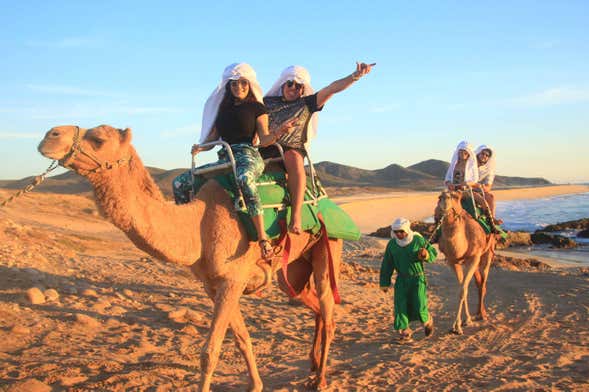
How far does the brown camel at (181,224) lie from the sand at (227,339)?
1089 mm

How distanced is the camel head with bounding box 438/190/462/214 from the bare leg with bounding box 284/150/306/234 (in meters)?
4.22

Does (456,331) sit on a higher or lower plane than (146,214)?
lower

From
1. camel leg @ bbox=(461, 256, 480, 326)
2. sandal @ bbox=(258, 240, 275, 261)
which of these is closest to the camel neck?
sandal @ bbox=(258, 240, 275, 261)

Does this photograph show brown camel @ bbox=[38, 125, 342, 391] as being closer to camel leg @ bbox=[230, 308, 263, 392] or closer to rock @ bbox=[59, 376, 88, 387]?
camel leg @ bbox=[230, 308, 263, 392]

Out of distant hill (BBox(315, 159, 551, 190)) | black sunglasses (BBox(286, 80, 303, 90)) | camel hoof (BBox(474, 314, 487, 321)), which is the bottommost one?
camel hoof (BBox(474, 314, 487, 321))

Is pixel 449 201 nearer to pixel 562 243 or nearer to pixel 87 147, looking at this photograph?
pixel 87 147

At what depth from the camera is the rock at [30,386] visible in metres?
4.61

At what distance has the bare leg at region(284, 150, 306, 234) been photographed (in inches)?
200

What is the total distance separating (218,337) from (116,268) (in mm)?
6754

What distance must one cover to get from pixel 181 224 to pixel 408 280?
4691 millimetres

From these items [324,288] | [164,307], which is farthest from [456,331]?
[164,307]

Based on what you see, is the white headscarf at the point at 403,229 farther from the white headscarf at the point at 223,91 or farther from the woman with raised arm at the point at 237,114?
the white headscarf at the point at 223,91

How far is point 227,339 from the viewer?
23.7ft

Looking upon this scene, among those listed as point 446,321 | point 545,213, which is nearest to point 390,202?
point 545,213
